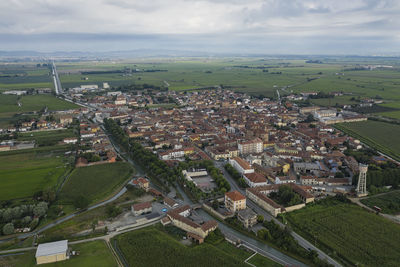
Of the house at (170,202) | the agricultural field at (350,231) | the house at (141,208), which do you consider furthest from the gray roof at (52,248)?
the agricultural field at (350,231)

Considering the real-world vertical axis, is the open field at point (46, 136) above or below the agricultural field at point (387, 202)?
above

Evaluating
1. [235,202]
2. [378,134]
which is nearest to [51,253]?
[235,202]

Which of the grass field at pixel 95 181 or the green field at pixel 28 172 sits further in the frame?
the green field at pixel 28 172

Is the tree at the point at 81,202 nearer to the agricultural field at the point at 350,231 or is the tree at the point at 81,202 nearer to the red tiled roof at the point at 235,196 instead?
the red tiled roof at the point at 235,196

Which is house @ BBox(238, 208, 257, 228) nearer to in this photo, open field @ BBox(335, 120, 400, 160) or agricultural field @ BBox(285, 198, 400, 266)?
agricultural field @ BBox(285, 198, 400, 266)

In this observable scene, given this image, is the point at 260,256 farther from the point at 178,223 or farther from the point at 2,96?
the point at 2,96

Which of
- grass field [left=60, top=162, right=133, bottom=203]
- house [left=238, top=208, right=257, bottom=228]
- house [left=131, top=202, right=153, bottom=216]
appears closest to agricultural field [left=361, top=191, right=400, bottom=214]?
house [left=238, top=208, right=257, bottom=228]

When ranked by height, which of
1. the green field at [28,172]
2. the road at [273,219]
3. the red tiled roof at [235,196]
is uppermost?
the red tiled roof at [235,196]

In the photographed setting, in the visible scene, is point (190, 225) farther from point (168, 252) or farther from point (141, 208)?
point (141, 208)
